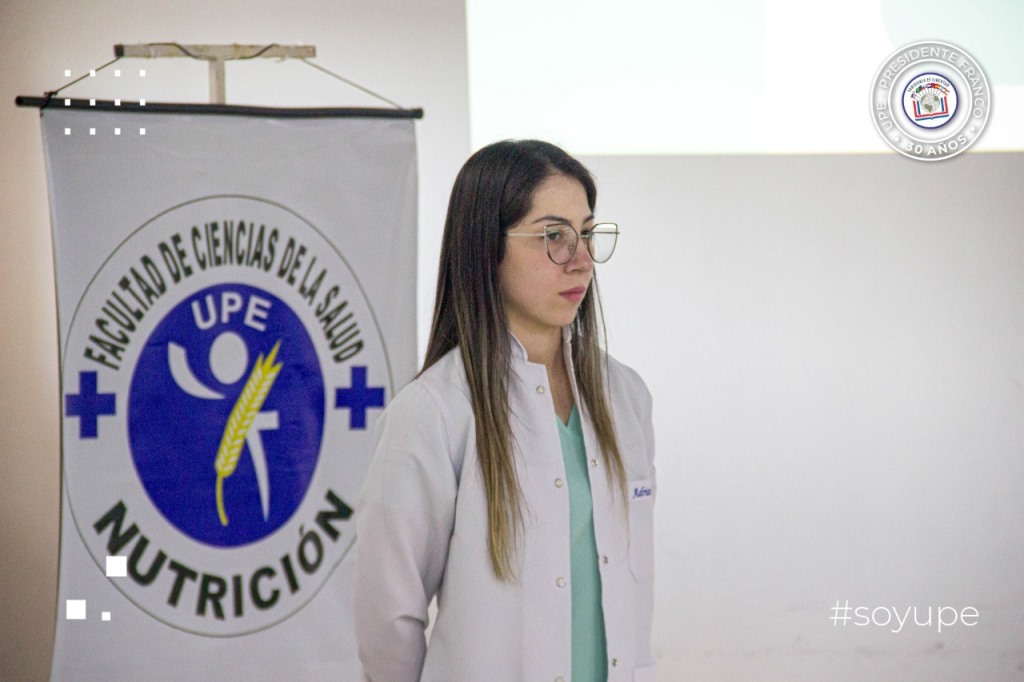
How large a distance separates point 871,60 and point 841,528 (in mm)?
1451

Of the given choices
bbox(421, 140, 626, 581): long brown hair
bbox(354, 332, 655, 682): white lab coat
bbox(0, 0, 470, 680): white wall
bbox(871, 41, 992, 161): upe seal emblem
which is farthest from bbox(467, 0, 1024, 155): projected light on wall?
bbox(354, 332, 655, 682): white lab coat

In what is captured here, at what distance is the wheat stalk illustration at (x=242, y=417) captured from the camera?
2545 mm

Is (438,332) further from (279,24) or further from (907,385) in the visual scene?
(907,385)

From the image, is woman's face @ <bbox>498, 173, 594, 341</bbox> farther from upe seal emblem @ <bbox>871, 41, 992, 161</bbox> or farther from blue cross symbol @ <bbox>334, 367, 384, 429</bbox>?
upe seal emblem @ <bbox>871, 41, 992, 161</bbox>

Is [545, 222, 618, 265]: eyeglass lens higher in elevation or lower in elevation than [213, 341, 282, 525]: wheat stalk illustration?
higher

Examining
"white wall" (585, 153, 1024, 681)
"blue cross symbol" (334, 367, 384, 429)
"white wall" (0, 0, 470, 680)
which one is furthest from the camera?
"white wall" (585, 153, 1024, 681)

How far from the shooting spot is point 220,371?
2.56m

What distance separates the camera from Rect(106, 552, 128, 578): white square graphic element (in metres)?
2.48

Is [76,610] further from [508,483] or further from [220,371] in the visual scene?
[508,483]

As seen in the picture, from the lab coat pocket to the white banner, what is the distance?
132 cm

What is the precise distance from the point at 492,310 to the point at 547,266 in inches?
3.4

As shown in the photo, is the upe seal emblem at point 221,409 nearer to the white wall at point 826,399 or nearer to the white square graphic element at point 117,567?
the white square graphic element at point 117,567

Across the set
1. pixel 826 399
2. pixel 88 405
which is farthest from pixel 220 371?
pixel 826 399

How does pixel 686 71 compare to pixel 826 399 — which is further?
pixel 826 399
